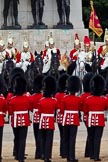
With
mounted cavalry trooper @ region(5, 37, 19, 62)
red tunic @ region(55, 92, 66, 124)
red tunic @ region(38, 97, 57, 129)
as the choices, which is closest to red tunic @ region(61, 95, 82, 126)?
red tunic @ region(55, 92, 66, 124)

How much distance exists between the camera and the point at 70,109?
20.3 m

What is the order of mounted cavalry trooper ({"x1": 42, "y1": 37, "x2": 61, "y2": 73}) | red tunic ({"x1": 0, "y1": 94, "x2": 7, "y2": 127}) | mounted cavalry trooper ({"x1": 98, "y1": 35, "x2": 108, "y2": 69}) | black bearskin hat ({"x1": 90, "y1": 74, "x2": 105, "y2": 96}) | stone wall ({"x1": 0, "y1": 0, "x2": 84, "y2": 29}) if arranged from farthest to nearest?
1. stone wall ({"x1": 0, "y1": 0, "x2": 84, "y2": 29})
2. mounted cavalry trooper ({"x1": 98, "y1": 35, "x2": 108, "y2": 69})
3. mounted cavalry trooper ({"x1": 42, "y1": 37, "x2": 61, "y2": 73})
4. black bearskin hat ({"x1": 90, "y1": 74, "x2": 105, "y2": 96})
5. red tunic ({"x1": 0, "y1": 94, "x2": 7, "y2": 127})

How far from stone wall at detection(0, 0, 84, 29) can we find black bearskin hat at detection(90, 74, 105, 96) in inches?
669

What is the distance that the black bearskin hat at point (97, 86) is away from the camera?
67.2 feet

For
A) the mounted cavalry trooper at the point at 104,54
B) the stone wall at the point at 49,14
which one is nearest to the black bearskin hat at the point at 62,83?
the mounted cavalry trooper at the point at 104,54

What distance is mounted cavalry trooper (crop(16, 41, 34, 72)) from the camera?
1302 inches

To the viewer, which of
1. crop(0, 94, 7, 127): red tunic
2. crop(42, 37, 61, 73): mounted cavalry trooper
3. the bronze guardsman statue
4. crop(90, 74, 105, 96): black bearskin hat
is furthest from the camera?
the bronze guardsman statue

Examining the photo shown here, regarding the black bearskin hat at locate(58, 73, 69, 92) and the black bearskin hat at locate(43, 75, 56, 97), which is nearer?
the black bearskin hat at locate(43, 75, 56, 97)

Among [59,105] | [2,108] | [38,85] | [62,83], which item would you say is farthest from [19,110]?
[62,83]

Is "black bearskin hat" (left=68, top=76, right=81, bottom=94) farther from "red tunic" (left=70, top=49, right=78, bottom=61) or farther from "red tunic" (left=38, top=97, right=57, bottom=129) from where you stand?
"red tunic" (left=70, top=49, right=78, bottom=61)

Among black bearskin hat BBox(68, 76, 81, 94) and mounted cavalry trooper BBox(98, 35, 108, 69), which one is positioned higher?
mounted cavalry trooper BBox(98, 35, 108, 69)

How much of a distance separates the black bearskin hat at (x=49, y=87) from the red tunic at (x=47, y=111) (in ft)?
0.45

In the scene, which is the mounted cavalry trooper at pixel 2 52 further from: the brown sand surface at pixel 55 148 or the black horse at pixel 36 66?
the brown sand surface at pixel 55 148

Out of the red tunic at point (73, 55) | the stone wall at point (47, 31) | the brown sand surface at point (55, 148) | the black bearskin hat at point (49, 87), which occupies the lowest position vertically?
the brown sand surface at point (55, 148)
